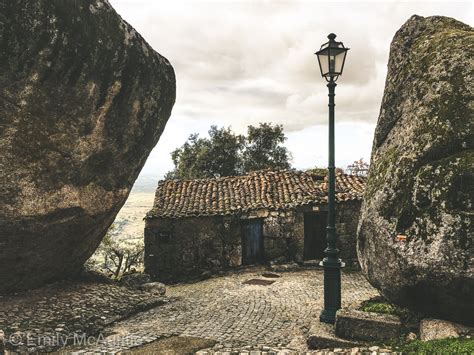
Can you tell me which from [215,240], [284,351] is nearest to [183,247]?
[215,240]

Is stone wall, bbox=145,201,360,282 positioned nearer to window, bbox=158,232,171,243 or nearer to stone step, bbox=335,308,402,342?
window, bbox=158,232,171,243

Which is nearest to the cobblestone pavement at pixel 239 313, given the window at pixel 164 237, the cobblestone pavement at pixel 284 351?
the cobblestone pavement at pixel 284 351

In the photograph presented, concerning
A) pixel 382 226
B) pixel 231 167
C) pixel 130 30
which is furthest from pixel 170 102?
pixel 231 167

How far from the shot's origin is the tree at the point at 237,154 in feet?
102

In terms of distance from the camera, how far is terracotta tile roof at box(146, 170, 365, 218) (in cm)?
1656

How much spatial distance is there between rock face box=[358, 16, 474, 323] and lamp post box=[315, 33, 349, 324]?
0.85 metres

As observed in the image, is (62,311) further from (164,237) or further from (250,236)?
(250,236)

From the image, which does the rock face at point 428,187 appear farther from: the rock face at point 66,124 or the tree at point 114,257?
the tree at point 114,257

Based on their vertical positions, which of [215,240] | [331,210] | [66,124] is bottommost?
[215,240]

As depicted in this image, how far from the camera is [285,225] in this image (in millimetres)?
16766

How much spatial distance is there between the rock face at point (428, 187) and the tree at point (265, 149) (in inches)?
954

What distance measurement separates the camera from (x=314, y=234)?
17328mm

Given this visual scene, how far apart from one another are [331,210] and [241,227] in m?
9.72

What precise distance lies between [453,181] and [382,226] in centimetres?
126
